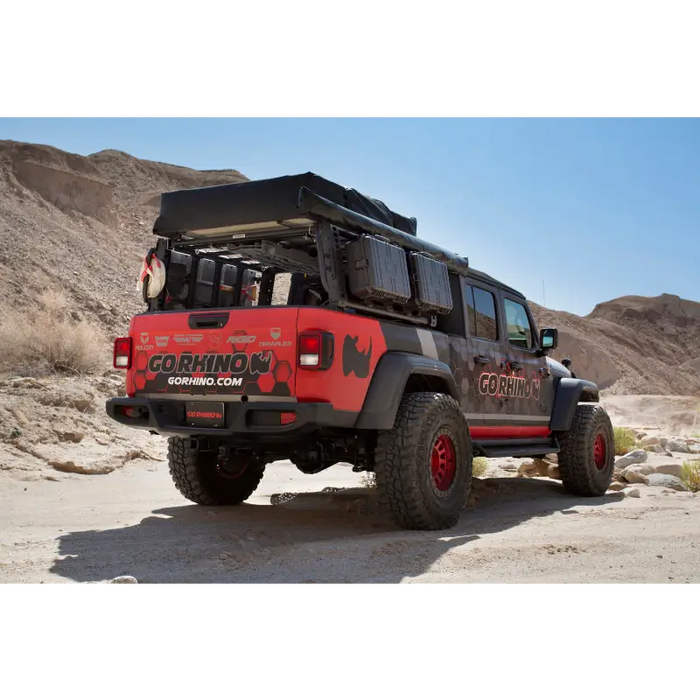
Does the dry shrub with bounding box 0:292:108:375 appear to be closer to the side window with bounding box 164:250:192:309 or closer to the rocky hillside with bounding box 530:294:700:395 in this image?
the side window with bounding box 164:250:192:309

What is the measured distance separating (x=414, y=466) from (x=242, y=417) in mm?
1302

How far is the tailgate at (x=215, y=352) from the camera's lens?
504 centimetres

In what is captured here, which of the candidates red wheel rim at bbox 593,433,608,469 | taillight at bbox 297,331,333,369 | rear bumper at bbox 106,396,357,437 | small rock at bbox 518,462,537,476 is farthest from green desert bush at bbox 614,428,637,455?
taillight at bbox 297,331,333,369

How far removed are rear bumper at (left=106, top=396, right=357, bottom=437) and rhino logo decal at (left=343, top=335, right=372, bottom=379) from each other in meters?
0.30

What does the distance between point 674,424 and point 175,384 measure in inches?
747

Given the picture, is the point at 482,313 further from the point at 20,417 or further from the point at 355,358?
the point at 20,417

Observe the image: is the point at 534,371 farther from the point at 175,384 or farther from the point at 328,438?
the point at 175,384

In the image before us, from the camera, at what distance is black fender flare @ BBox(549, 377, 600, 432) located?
8328mm

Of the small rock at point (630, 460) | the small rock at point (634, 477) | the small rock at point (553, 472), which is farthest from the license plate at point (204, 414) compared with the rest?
the small rock at point (630, 460)

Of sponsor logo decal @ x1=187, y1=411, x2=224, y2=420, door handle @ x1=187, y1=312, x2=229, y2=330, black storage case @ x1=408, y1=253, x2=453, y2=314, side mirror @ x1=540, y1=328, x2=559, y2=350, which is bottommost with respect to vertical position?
sponsor logo decal @ x1=187, y1=411, x2=224, y2=420

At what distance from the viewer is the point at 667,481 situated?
8836 mm

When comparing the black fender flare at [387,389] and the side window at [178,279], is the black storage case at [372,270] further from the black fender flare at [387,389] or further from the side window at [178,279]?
the side window at [178,279]
